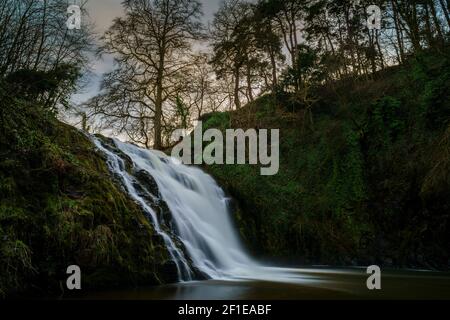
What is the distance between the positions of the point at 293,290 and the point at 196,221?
3.87 metres

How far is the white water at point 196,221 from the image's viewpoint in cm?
804

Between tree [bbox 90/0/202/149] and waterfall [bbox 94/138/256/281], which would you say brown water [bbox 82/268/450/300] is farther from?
tree [bbox 90/0/202/149]

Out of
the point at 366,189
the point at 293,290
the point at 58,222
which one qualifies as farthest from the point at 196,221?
the point at 366,189

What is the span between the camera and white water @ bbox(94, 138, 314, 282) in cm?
804

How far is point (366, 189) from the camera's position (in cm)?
1319

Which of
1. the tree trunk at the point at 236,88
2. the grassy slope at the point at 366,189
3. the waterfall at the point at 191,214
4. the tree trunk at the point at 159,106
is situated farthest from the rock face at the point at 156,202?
the tree trunk at the point at 236,88

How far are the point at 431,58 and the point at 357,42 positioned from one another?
8.94 m

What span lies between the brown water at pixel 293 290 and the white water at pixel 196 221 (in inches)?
29.0

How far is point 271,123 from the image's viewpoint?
728 inches

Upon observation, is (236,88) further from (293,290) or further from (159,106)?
(293,290)

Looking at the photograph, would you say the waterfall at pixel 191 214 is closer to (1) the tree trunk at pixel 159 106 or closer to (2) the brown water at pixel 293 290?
(2) the brown water at pixel 293 290

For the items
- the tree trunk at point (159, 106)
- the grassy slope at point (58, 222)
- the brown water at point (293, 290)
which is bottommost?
the brown water at point (293, 290)
